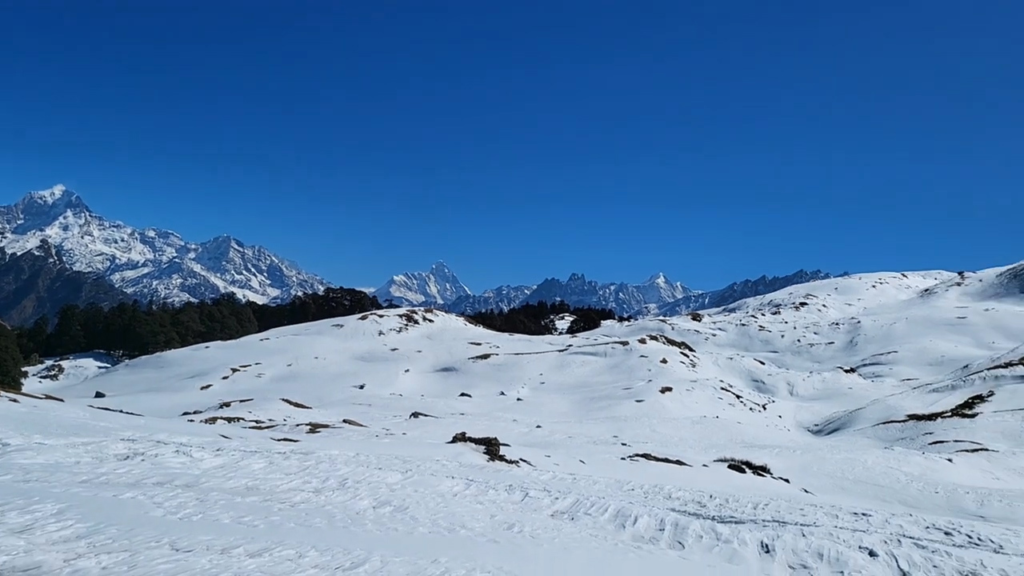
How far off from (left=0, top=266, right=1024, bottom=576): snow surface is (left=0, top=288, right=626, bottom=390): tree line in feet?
64.8

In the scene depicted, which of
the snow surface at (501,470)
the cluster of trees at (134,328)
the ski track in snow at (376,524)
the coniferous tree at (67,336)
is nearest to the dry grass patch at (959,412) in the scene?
the snow surface at (501,470)

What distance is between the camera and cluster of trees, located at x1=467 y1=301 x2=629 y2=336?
134m

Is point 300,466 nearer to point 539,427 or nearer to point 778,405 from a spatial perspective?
point 539,427

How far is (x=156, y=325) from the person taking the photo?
9362cm

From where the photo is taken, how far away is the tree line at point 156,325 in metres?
91.2

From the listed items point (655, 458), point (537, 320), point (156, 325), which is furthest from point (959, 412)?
point (537, 320)

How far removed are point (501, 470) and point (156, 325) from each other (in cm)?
9016

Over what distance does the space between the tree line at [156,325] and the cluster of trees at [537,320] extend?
0.26 metres

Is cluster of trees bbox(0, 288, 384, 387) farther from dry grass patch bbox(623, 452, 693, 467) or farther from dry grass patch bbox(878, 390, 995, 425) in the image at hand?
dry grass patch bbox(878, 390, 995, 425)

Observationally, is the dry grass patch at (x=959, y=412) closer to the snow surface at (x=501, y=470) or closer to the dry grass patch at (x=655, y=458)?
the snow surface at (x=501, y=470)

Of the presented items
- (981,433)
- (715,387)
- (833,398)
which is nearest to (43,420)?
(981,433)

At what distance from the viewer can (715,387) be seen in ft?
199

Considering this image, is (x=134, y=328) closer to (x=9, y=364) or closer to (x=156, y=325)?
(x=156, y=325)

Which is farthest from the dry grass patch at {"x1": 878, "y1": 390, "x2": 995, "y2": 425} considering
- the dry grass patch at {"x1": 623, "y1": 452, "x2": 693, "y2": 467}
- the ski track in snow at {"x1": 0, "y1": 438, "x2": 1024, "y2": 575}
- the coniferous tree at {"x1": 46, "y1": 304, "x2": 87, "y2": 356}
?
the coniferous tree at {"x1": 46, "y1": 304, "x2": 87, "y2": 356}
